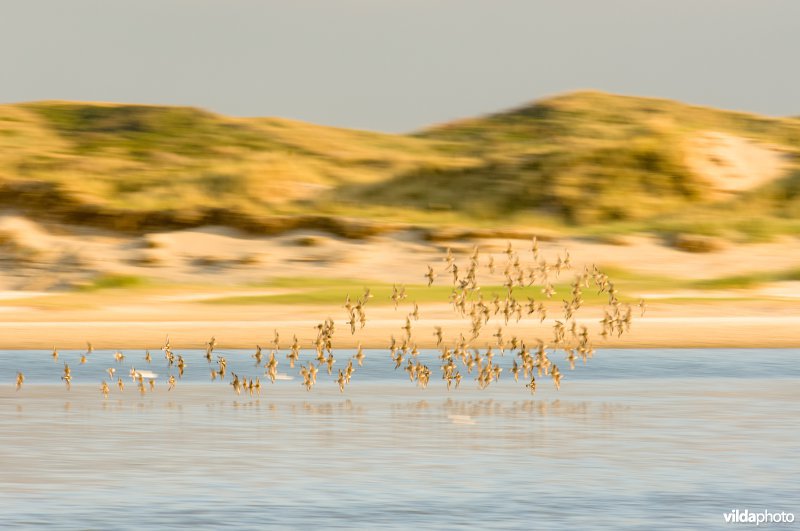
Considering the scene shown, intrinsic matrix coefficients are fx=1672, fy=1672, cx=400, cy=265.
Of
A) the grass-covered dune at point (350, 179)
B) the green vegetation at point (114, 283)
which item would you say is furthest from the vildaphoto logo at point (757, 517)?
the grass-covered dune at point (350, 179)

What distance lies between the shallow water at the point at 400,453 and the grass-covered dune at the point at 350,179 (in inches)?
1661

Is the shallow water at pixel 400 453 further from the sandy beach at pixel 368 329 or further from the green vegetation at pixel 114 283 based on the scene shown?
the green vegetation at pixel 114 283

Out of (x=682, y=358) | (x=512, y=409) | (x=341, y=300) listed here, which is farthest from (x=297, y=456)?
(x=341, y=300)

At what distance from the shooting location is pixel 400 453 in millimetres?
15336

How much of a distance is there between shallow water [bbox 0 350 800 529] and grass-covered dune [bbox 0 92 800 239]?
138ft

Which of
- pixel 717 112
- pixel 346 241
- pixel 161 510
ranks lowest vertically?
pixel 161 510

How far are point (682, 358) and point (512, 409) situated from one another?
8478mm

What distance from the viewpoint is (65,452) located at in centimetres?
1534

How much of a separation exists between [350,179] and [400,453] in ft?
246

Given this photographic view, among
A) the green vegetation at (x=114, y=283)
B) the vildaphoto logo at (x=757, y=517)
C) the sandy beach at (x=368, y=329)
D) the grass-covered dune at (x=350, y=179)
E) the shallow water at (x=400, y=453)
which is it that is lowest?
the vildaphoto logo at (x=757, y=517)

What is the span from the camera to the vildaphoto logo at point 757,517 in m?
11.9

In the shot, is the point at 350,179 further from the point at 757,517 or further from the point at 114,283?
the point at 757,517

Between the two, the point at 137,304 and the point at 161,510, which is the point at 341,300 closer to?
the point at 137,304

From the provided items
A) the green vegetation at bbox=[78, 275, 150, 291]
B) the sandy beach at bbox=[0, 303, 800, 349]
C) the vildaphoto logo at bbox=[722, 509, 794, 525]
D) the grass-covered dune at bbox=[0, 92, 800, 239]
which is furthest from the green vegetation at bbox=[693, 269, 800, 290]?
the vildaphoto logo at bbox=[722, 509, 794, 525]
